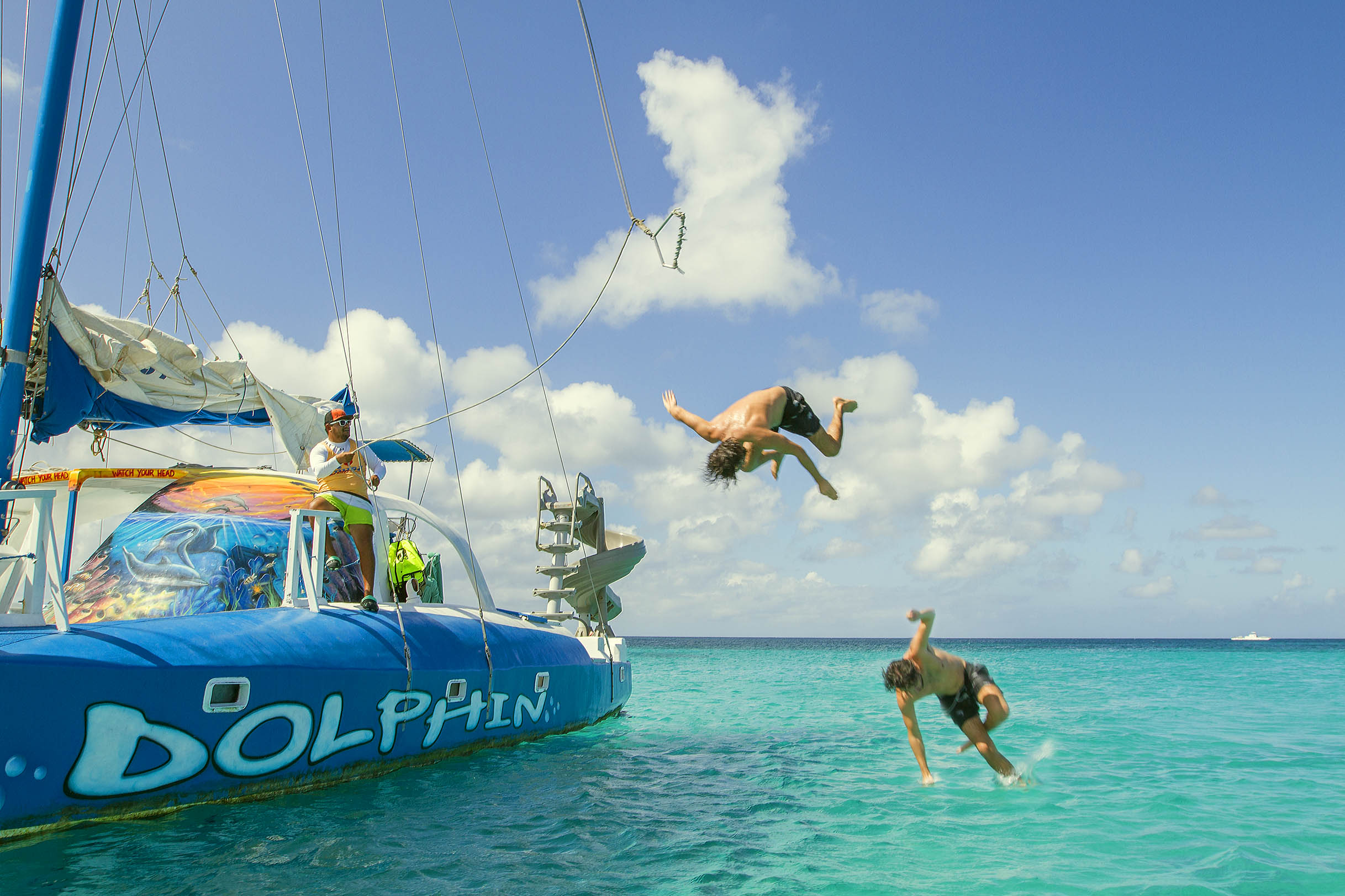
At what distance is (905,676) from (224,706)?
673 centimetres

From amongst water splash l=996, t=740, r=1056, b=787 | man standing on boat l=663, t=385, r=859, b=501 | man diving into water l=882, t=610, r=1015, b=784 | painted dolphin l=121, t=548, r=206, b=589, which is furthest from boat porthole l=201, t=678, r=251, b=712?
water splash l=996, t=740, r=1056, b=787

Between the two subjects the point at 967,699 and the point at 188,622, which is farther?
the point at 967,699

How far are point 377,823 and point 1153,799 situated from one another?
8361mm

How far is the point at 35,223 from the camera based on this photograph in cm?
817

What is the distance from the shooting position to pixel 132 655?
20.5 ft

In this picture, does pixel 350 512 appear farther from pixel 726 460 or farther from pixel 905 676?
pixel 905 676

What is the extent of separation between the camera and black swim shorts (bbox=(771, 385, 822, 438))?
23.6 ft

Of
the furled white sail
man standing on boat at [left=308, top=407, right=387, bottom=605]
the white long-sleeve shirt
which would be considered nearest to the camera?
the white long-sleeve shirt

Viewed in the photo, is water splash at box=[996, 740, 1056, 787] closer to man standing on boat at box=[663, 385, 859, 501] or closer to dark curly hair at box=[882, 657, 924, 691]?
dark curly hair at box=[882, 657, 924, 691]

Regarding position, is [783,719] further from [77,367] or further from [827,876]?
[77,367]

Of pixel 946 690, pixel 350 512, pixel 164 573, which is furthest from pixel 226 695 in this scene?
pixel 946 690

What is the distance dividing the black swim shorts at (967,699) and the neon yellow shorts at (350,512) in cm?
694

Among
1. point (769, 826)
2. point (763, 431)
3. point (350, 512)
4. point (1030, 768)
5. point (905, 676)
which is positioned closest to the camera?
point (763, 431)

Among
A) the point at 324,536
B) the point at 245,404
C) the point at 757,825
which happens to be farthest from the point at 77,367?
the point at 757,825
